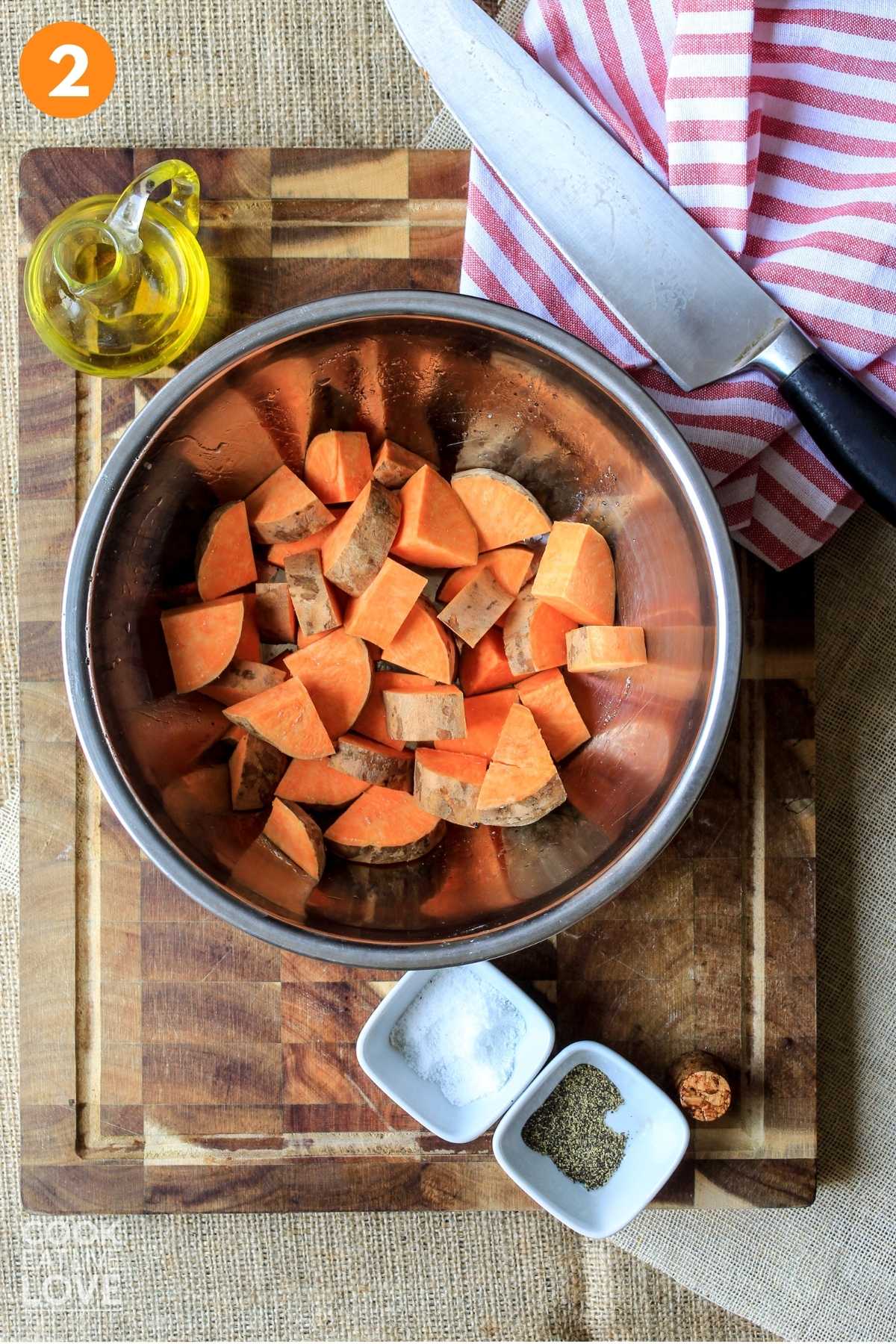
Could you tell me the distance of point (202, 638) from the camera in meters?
1.31

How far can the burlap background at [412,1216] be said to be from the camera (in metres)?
1.56

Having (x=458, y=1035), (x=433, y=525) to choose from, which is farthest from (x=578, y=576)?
(x=458, y=1035)

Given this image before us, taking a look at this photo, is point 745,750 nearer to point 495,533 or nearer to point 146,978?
point 495,533

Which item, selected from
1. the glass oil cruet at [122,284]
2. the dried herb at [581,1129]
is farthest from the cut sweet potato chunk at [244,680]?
the dried herb at [581,1129]

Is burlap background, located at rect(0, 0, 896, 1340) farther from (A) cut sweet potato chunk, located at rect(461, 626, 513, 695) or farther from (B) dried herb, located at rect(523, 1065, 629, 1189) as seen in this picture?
(A) cut sweet potato chunk, located at rect(461, 626, 513, 695)

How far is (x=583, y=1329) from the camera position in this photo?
1754mm

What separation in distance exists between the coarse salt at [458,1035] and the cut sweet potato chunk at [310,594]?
0.53 m

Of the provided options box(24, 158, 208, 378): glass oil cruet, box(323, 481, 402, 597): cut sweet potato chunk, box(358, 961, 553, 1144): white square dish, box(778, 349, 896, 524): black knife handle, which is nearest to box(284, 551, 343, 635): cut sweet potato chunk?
box(323, 481, 402, 597): cut sweet potato chunk

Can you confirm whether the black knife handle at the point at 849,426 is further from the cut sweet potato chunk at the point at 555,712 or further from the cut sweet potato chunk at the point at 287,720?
the cut sweet potato chunk at the point at 287,720

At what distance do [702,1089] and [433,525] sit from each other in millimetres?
888

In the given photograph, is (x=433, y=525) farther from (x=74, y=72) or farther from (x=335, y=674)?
(x=74, y=72)

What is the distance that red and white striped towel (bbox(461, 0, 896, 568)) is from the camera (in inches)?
50.6

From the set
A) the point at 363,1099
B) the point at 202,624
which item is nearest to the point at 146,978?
the point at 363,1099

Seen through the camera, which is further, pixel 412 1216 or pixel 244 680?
pixel 412 1216
